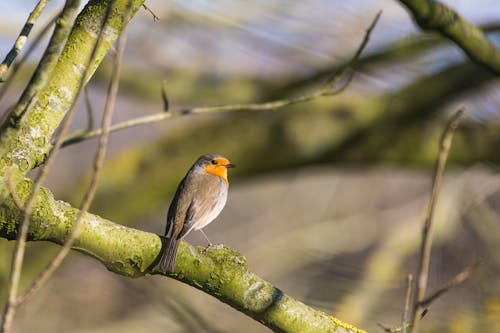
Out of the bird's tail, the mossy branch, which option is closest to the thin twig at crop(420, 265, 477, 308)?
the mossy branch

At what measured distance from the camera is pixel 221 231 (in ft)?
27.7

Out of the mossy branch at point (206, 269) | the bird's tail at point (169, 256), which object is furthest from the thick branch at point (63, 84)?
the bird's tail at point (169, 256)

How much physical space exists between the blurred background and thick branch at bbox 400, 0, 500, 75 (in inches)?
51.0

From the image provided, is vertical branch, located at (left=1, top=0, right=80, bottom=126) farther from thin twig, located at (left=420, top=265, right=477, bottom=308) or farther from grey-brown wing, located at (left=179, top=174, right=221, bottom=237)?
grey-brown wing, located at (left=179, top=174, right=221, bottom=237)

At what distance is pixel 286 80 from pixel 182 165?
1.19m

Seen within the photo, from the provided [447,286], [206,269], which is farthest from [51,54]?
[447,286]

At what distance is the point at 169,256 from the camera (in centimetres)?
222

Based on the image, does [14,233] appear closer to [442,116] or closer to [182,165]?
[182,165]

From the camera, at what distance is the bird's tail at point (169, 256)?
2.21 metres

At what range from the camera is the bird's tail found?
2.21 meters

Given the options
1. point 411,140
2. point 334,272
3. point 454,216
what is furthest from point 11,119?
point 454,216

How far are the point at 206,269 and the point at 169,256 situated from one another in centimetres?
13

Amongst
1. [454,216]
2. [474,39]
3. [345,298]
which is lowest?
[345,298]

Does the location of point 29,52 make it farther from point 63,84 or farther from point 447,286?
point 447,286
